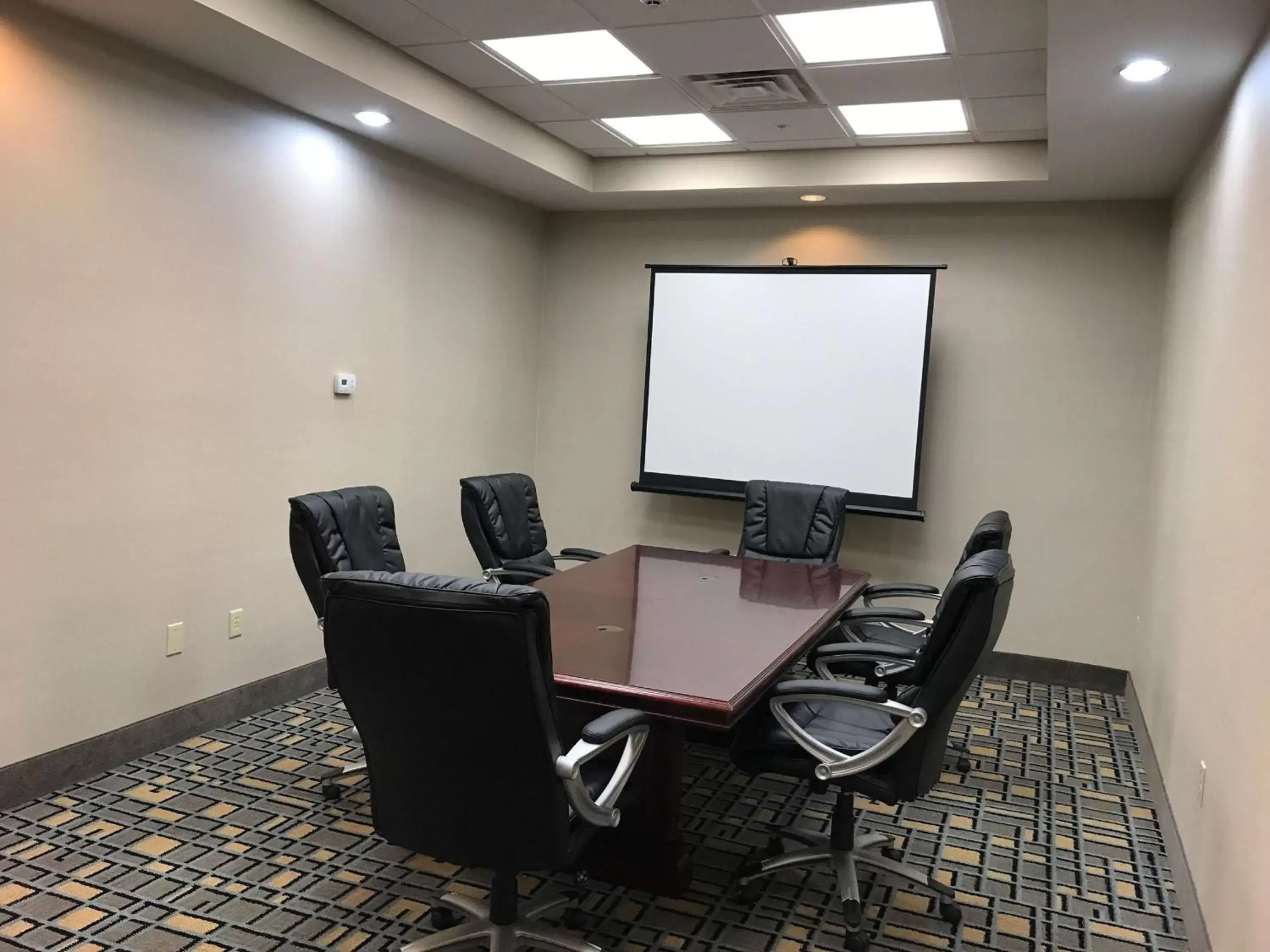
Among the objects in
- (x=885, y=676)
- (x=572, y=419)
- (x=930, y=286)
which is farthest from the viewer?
(x=572, y=419)

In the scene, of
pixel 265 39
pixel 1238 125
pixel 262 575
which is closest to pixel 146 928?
pixel 262 575

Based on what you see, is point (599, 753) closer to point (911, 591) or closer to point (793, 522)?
point (911, 591)

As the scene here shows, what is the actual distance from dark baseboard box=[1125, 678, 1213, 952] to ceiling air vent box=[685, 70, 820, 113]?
126 inches

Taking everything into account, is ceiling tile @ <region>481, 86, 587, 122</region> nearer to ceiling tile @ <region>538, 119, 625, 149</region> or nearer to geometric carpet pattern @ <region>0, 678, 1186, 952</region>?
ceiling tile @ <region>538, 119, 625, 149</region>

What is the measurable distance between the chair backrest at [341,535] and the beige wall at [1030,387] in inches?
113

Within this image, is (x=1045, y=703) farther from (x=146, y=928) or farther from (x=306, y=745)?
(x=146, y=928)

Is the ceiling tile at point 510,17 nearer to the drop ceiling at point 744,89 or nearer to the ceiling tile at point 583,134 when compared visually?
the drop ceiling at point 744,89

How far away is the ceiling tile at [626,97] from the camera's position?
4.38 meters

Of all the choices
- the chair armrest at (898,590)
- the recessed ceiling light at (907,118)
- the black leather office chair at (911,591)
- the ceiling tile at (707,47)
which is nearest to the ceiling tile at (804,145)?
the recessed ceiling light at (907,118)

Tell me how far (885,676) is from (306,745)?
2311 mm

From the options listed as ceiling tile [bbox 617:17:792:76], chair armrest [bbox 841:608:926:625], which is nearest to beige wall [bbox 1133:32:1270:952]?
chair armrest [bbox 841:608:926:625]

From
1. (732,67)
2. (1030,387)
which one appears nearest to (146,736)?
(732,67)

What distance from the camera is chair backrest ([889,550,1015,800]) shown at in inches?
95.9

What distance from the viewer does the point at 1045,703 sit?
5102 millimetres
